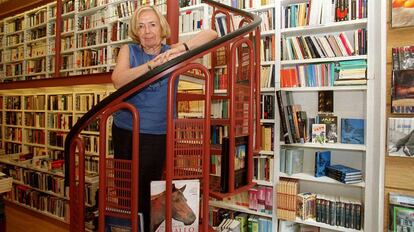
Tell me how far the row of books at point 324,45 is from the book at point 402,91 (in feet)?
1.55

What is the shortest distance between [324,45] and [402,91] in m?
0.82

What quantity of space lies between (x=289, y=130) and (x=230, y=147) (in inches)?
54.0

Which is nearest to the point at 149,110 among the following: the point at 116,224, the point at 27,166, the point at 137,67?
the point at 137,67

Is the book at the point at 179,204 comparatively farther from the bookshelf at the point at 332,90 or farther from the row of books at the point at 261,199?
the row of books at the point at 261,199

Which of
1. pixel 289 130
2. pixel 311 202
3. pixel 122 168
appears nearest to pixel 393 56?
pixel 289 130

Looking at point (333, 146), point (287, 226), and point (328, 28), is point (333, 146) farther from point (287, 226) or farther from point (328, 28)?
point (328, 28)

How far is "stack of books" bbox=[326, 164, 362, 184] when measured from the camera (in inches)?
96.9

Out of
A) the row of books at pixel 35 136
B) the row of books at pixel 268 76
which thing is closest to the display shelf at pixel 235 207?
the row of books at pixel 268 76

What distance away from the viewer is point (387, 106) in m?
2.14

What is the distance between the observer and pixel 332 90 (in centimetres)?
265

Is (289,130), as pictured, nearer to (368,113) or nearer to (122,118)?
(368,113)

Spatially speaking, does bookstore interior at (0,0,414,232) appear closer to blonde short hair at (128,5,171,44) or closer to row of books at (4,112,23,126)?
blonde short hair at (128,5,171,44)

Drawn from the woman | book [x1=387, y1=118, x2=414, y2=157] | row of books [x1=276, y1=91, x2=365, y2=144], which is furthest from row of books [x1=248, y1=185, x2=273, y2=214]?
the woman

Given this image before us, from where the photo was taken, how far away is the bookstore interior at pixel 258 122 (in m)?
1.33
